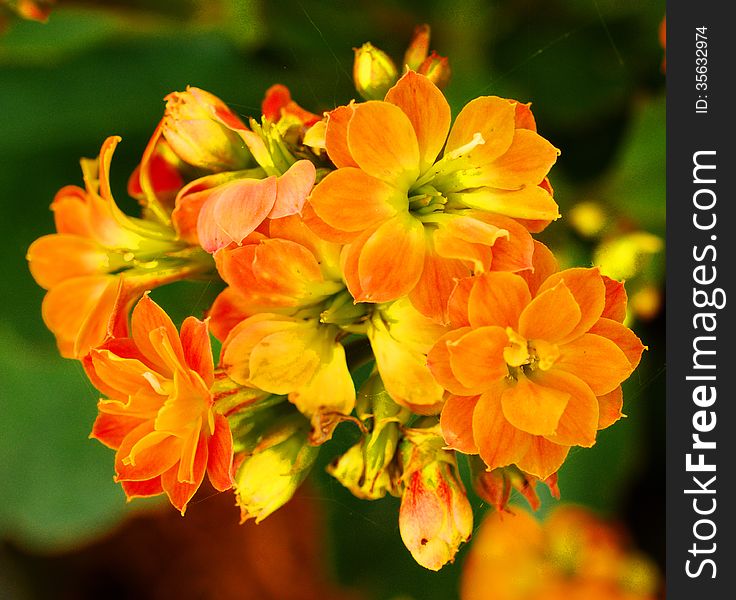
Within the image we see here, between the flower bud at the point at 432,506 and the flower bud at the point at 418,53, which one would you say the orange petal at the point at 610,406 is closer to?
the flower bud at the point at 432,506

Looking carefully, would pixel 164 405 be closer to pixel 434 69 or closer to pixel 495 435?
pixel 495 435

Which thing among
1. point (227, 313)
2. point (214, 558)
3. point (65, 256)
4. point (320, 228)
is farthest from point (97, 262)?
point (214, 558)

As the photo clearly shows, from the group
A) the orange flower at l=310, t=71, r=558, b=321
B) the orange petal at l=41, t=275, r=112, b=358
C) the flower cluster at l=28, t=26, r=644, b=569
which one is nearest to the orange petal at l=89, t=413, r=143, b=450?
the flower cluster at l=28, t=26, r=644, b=569

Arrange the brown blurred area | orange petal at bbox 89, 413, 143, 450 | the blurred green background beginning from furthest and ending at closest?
1. the brown blurred area
2. the blurred green background
3. orange petal at bbox 89, 413, 143, 450

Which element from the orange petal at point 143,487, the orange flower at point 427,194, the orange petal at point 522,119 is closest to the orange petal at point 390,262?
the orange flower at point 427,194

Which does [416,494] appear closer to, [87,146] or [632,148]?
[632,148]

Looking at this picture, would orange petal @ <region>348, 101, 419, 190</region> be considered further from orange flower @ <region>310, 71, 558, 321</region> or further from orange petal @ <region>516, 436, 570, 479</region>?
orange petal @ <region>516, 436, 570, 479</region>

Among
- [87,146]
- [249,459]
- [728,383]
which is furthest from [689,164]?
[87,146]
